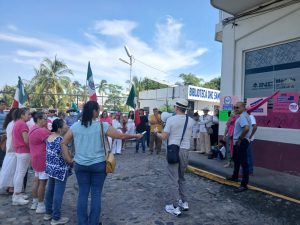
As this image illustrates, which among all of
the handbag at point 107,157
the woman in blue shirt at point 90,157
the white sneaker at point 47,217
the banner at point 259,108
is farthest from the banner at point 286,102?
the white sneaker at point 47,217

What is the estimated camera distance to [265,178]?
7.21 meters

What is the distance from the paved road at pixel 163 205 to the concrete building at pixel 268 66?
6.78ft

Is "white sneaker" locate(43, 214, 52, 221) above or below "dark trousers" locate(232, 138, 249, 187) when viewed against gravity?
below

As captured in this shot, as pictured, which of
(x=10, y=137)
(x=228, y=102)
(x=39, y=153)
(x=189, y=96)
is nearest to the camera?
(x=39, y=153)

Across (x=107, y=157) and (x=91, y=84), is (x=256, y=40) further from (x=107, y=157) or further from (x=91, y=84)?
(x=107, y=157)

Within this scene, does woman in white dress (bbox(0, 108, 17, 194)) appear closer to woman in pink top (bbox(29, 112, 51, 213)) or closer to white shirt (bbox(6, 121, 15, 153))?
white shirt (bbox(6, 121, 15, 153))

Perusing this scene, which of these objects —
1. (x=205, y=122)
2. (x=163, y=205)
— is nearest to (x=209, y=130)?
(x=205, y=122)

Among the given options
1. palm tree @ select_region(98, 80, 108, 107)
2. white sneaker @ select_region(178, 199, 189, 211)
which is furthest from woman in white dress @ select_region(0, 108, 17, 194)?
palm tree @ select_region(98, 80, 108, 107)

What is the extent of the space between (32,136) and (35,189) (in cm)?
95

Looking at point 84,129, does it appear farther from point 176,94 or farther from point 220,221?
point 176,94

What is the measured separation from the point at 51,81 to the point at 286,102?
23.9 meters

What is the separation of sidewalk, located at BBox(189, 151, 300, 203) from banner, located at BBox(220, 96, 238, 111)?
176 cm

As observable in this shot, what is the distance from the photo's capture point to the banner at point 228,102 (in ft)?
30.6

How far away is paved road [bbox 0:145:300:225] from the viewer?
471cm
